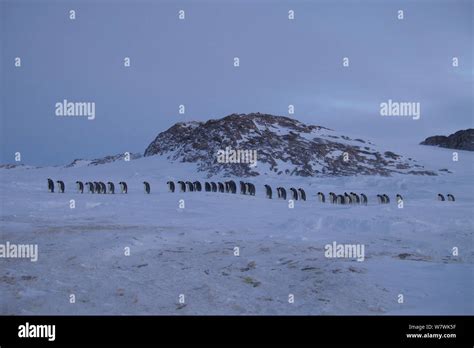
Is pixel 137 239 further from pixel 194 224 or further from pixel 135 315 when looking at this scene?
pixel 135 315

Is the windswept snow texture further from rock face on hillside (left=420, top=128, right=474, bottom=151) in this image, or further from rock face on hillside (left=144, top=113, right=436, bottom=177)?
rock face on hillside (left=420, top=128, right=474, bottom=151)

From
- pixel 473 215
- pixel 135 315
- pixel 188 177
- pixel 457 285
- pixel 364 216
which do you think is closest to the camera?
pixel 135 315

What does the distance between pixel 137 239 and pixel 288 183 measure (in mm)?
26834

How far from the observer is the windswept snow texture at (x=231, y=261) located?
26.4 feet

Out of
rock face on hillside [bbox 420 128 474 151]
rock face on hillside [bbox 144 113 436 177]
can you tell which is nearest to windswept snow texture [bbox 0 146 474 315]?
rock face on hillside [bbox 144 113 436 177]

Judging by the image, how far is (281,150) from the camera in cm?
5159

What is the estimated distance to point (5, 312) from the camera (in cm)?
770

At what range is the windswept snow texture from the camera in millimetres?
8039

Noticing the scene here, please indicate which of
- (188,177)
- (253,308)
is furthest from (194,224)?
(188,177)

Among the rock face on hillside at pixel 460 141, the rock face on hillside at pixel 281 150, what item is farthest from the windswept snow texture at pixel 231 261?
the rock face on hillside at pixel 460 141

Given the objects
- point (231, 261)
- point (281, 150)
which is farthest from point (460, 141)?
point (231, 261)

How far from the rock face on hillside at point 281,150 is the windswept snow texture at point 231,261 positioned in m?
25.6
